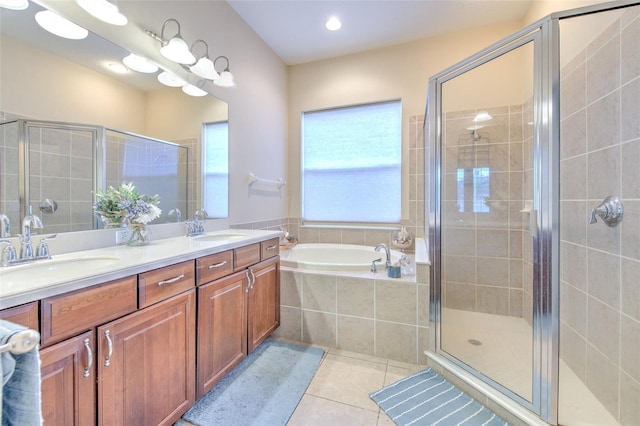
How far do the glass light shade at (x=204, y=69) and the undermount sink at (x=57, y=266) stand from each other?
56.2 inches

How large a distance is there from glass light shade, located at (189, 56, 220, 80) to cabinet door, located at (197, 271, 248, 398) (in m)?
1.46

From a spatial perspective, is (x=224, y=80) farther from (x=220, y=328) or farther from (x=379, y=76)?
(x=220, y=328)

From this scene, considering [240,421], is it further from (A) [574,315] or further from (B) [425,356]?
(A) [574,315]

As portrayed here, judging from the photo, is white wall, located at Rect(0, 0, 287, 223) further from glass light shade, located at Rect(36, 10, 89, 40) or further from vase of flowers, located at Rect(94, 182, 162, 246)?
vase of flowers, located at Rect(94, 182, 162, 246)

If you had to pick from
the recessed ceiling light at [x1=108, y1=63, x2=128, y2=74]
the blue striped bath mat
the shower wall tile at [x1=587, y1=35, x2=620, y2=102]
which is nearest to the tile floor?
the blue striped bath mat

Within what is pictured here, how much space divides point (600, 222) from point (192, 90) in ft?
8.67

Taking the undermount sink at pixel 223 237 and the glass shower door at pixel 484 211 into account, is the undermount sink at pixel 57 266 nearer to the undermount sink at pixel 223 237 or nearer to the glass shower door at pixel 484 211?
the undermount sink at pixel 223 237

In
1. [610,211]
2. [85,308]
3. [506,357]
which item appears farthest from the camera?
[506,357]

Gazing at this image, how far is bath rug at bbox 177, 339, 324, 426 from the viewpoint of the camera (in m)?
1.41

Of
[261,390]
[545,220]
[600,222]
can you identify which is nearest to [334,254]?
[261,390]

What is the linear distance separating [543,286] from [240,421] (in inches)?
64.6

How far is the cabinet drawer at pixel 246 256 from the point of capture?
167 cm

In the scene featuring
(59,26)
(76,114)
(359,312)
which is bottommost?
(359,312)

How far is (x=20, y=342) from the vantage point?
53 centimetres
